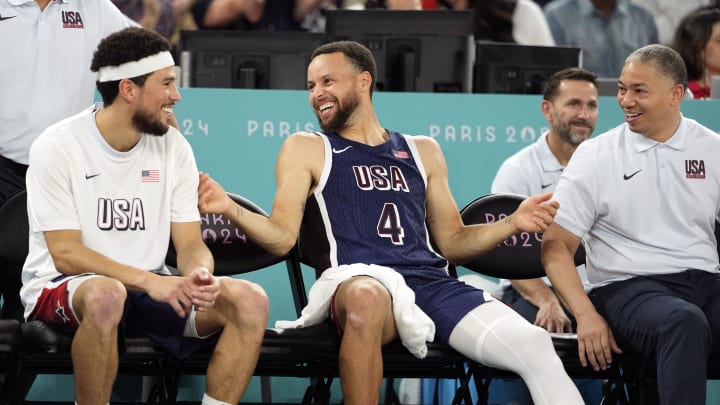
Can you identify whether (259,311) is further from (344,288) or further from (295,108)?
(295,108)

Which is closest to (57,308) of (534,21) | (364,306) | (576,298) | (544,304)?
(364,306)

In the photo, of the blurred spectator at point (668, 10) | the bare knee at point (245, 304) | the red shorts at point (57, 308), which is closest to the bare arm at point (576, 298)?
the bare knee at point (245, 304)

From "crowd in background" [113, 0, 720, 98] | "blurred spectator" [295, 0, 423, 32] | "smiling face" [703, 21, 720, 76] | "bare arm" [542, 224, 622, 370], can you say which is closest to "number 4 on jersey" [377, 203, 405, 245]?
"bare arm" [542, 224, 622, 370]

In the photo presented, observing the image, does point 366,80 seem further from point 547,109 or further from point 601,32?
→ point 601,32

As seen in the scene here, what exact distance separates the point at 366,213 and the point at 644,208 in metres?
1.03

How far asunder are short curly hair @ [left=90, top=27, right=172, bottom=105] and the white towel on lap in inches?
36.6

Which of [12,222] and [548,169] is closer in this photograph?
[12,222]

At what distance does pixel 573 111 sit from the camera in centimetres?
556

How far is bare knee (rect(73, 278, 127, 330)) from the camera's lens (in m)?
3.60

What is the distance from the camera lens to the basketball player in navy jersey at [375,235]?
3.88 m

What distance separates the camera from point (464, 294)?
4219mm

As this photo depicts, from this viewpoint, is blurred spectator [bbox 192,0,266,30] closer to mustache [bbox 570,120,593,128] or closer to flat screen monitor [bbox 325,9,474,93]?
flat screen monitor [bbox 325,9,474,93]

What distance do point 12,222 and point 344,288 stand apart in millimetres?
1272

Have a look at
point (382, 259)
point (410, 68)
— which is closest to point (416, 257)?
point (382, 259)
